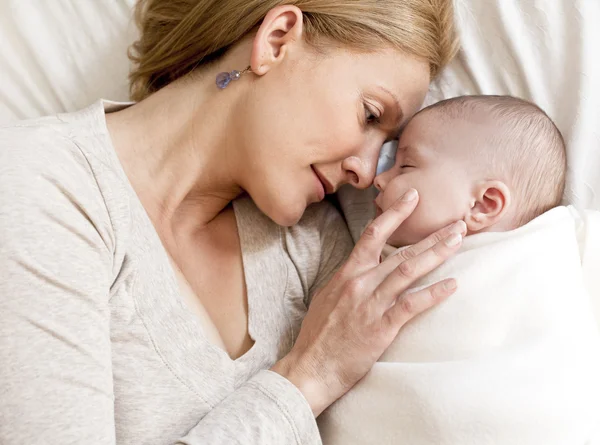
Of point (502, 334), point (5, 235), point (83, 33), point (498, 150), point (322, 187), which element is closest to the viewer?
point (5, 235)

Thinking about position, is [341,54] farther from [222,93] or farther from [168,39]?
[168,39]

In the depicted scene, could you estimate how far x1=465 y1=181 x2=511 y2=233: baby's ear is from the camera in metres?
1.15

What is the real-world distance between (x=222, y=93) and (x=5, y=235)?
538 mm

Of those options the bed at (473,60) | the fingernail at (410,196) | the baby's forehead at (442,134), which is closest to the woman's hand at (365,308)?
the fingernail at (410,196)

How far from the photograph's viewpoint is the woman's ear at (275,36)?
1.20m

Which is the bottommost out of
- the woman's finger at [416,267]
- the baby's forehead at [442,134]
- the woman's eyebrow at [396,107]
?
the woman's finger at [416,267]

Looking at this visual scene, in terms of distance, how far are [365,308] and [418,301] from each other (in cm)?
11

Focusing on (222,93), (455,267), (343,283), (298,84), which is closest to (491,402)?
(455,267)

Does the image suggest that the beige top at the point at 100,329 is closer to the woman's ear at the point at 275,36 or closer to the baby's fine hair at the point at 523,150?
the woman's ear at the point at 275,36

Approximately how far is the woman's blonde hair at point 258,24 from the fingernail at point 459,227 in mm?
379

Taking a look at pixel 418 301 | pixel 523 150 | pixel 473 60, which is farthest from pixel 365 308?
pixel 473 60

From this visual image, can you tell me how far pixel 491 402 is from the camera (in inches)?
38.2

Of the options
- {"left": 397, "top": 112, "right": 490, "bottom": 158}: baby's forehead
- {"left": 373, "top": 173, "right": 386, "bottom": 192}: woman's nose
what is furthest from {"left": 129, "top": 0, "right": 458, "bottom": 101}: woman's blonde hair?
{"left": 373, "top": 173, "right": 386, "bottom": 192}: woman's nose

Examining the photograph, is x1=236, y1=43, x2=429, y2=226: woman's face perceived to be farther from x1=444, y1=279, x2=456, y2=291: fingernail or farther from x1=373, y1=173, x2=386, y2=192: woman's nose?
x1=444, y1=279, x2=456, y2=291: fingernail
